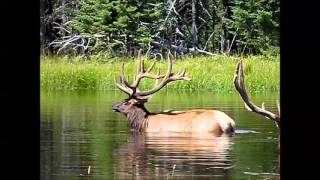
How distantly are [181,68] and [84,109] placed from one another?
1.17 ft

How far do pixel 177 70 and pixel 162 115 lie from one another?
161mm

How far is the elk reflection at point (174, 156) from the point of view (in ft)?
5.61

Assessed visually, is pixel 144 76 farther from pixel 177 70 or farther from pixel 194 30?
pixel 194 30

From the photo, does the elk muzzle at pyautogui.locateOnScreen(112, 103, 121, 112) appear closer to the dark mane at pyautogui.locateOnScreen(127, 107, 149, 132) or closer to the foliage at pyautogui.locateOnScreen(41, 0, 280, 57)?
the dark mane at pyautogui.locateOnScreen(127, 107, 149, 132)

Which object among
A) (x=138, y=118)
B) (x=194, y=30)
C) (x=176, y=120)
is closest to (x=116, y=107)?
(x=138, y=118)

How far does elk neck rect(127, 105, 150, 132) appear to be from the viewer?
6.02ft

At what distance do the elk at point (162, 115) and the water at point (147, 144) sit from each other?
0.02 m

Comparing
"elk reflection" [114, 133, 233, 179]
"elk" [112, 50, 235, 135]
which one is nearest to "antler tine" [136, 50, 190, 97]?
"elk" [112, 50, 235, 135]

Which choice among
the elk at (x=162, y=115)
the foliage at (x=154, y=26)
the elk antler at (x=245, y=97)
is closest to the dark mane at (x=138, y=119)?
the elk at (x=162, y=115)

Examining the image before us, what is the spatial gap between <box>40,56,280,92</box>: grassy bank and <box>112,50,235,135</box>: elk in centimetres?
2

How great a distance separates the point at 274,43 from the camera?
177 cm
